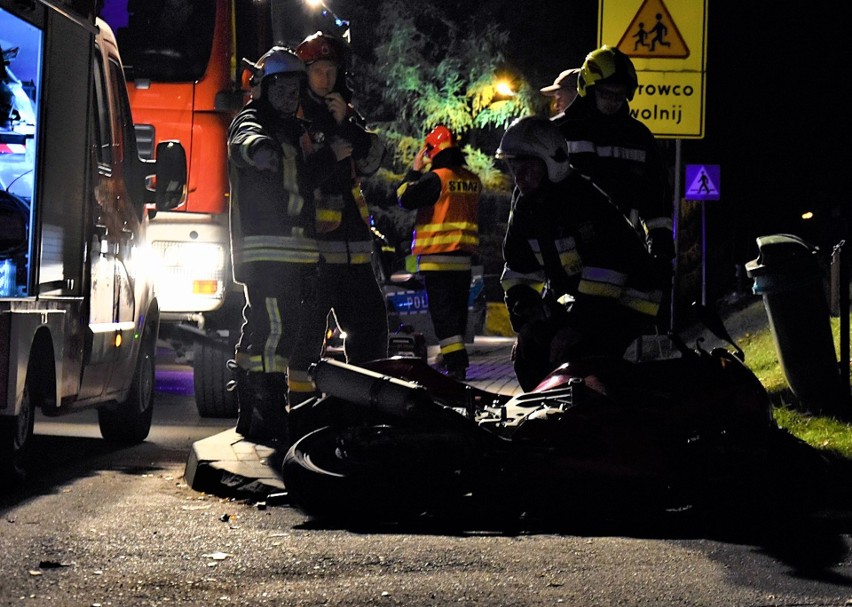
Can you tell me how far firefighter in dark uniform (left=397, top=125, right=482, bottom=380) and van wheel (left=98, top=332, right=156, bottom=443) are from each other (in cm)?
387

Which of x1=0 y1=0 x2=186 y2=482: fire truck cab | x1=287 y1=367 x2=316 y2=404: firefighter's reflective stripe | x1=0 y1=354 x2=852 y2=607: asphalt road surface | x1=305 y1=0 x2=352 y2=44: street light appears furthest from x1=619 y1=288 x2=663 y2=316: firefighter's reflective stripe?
x1=305 y1=0 x2=352 y2=44: street light

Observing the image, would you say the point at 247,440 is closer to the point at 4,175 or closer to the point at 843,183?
the point at 4,175

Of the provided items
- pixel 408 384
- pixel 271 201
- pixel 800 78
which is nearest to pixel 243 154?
pixel 271 201

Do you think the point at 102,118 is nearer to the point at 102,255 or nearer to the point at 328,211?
the point at 102,255

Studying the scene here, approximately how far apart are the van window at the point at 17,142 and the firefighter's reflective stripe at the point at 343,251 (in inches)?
75.3

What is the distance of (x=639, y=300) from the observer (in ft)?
25.0

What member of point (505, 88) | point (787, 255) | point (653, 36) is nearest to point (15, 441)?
point (787, 255)

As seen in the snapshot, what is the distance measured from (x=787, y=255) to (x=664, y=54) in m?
3.35

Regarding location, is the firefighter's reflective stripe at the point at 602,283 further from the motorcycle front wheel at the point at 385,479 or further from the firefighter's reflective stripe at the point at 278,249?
the firefighter's reflective stripe at the point at 278,249

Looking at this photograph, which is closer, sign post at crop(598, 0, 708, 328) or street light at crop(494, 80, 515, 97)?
sign post at crop(598, 0, 708, 328)

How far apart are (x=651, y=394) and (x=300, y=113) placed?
344 centimetres

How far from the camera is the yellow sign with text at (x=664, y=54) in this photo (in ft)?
42.6

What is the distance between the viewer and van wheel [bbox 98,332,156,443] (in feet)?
32.1

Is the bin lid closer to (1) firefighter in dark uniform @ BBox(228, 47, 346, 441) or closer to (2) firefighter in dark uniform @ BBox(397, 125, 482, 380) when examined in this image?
(1) firefighter in dark uniform @ BBox(228, 47, 346, 441)
